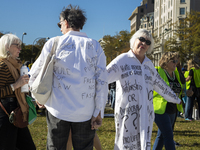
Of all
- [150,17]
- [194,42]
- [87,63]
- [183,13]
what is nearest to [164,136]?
[87,63]

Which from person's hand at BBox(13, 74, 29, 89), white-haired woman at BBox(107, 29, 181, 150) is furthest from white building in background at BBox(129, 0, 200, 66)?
person's hand at BBox(13, 74, 29, 89)

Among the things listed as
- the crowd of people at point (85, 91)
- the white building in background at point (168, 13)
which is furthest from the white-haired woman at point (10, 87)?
the white building in background at point (168, 13)

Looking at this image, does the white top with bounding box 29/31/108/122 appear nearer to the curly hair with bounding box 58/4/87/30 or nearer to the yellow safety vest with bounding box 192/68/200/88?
the curly hair with bounding box 58/4/87/30

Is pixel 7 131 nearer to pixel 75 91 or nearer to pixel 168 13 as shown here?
pixel 75 91

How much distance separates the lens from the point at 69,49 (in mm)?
2602

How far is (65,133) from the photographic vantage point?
8.39ft

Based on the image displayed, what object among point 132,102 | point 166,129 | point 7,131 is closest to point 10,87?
point 7,131

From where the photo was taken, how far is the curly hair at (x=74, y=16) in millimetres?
2748

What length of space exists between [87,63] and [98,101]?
0.39 m

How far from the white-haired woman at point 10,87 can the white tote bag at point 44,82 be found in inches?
27.5

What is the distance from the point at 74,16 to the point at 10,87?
116 cm

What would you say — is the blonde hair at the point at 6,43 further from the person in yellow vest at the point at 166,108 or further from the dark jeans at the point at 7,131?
the person in yellow vest at the point at 166,108

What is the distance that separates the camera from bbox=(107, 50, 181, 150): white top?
357 cm

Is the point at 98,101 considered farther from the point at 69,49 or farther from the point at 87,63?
the point at 69,49
